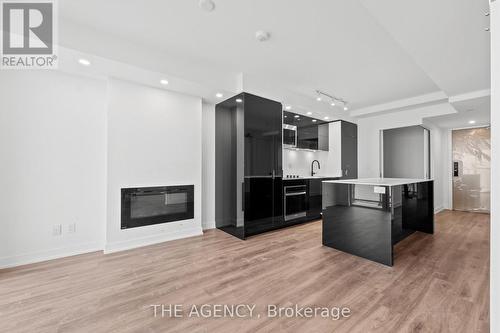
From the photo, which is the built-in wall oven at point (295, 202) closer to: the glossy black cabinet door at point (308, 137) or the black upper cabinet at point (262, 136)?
the black upper cabinet at point (262, 136)

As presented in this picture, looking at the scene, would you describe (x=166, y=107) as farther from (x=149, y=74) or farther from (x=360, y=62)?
(x=360, y=62)

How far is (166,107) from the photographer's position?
333 cm

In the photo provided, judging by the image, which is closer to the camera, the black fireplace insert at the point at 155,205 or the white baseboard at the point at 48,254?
the white baseboard at the point at 48,254

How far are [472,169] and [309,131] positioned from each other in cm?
470

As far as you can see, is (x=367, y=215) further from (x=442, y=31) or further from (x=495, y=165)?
(x=442, y=31)

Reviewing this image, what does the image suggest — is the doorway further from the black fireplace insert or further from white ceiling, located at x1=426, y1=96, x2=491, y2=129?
the black fireplace insert

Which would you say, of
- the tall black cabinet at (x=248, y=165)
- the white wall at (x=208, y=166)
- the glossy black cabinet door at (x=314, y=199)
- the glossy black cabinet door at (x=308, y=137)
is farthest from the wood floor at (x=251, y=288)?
the glossy black cabinet door at (x=308, y=137)

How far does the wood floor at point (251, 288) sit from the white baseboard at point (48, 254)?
12cm

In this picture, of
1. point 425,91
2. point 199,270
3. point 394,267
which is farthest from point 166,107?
point 425,91

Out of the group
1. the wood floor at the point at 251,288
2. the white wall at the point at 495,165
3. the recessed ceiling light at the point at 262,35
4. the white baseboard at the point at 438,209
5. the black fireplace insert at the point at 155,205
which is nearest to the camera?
the white wall at the point at 495,165

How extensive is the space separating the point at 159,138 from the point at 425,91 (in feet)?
17.0

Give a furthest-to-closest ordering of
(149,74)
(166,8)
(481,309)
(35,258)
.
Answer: (149,74) < (35,258) < (166,8) < (481,309)

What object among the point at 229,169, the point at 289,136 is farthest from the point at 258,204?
the point at 289,136

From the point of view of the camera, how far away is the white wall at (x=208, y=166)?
13.0 ft
